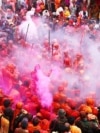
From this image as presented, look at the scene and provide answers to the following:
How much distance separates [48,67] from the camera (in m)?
14.9

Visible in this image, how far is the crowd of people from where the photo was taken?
1095 centimetres

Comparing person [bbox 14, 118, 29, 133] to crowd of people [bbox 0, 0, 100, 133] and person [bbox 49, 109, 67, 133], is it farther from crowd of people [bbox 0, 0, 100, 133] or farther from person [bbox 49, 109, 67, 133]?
person [bbox 49, 109, 67, 133]

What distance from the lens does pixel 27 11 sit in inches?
786

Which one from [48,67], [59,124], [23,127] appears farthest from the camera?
[48,67]

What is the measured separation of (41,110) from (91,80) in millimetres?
2464

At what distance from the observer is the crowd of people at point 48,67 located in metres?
11.0

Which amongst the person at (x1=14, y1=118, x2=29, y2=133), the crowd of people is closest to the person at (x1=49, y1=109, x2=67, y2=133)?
the crowd of people

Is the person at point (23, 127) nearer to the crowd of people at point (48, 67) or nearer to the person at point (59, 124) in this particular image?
the crowd of people at point (48, 67)

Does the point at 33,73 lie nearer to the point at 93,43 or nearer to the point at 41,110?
the point at 41,110

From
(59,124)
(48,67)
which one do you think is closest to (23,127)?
(59,124)

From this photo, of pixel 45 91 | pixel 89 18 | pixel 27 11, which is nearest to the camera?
pixel 45 91

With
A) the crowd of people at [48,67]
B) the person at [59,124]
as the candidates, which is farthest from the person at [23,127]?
the person at [59,124]

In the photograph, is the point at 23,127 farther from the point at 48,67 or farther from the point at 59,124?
the point at 48,67

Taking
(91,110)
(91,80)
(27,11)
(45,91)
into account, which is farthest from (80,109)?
(27,11)
